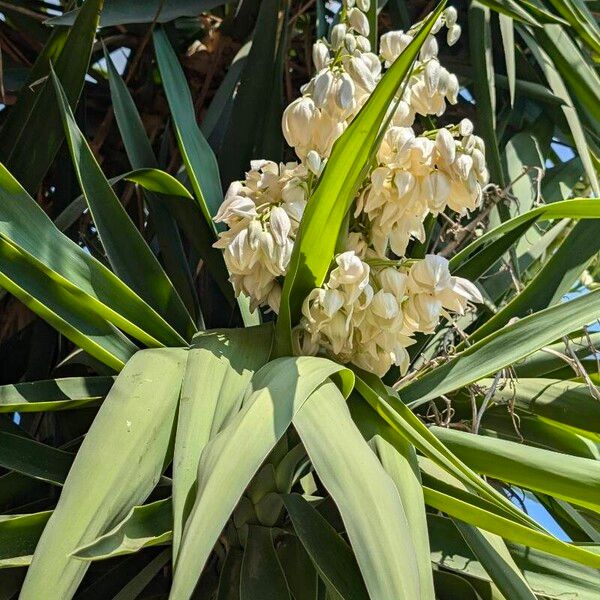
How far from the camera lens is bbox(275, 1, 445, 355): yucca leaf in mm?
823

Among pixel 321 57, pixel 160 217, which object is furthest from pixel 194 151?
pixel 321 57

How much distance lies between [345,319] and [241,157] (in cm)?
44

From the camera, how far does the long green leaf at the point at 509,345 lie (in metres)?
0.93

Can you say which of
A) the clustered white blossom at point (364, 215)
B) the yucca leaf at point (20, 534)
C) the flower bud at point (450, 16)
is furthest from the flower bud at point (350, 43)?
the yucca leaf at point (20, 534)

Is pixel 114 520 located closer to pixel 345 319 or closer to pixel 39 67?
pixel 345 319

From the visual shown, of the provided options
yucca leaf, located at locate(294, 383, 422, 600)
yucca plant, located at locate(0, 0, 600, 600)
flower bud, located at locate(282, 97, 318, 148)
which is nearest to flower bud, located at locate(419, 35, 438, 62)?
yucca plant, located at locate(0, 0, 600, 600)

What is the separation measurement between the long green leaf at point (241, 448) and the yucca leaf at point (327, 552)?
0.33 ft

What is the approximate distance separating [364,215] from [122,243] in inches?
9.0

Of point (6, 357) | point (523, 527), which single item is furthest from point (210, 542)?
point (6, 357)

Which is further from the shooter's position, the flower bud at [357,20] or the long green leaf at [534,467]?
the flower bud at [357,20]

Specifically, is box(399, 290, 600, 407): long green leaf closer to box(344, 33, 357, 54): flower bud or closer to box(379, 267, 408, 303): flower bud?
box(379, 267, 408, 303): flower bud

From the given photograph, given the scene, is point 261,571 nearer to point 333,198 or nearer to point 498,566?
point 498,566

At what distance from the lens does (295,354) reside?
0.93m

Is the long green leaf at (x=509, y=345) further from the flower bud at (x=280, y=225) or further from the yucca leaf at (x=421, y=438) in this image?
the flower bud at (x=280, y=225)
